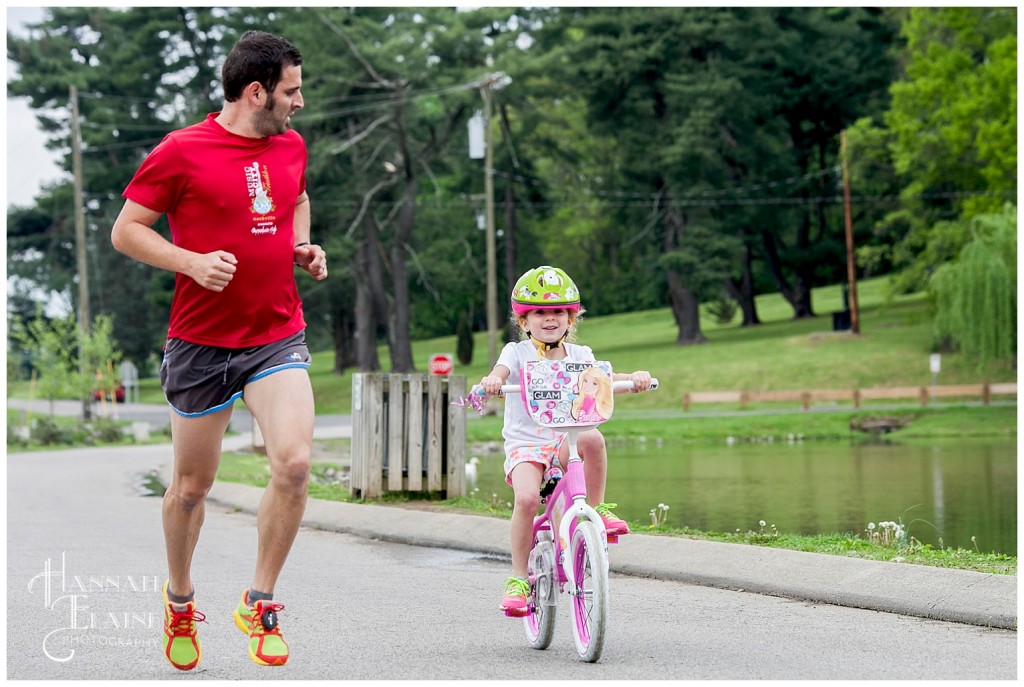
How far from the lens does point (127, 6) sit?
6494 centimetres

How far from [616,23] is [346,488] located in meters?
48.5

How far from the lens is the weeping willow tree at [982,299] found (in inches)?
1625

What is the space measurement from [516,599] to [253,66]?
2.63 metres

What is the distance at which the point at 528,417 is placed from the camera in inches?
270

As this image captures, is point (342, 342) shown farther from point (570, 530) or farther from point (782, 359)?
point (570, 530)

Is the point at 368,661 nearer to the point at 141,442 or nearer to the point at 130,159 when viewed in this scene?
the point at 141,442

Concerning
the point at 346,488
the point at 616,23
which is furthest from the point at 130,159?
the point at 346,488

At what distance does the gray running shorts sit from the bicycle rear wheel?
1561 mm

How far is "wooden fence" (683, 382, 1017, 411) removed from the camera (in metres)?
40.9

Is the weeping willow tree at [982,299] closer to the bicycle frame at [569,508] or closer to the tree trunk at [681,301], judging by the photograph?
the tree trunk at [681,301]

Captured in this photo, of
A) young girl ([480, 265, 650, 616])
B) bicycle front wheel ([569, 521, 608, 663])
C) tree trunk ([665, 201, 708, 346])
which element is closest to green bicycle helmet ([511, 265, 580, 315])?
young girl ([480, 265, 650, 616])

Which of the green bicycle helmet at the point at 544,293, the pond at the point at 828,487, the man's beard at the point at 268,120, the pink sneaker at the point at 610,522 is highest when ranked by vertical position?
the man's beard at the point at 268,120

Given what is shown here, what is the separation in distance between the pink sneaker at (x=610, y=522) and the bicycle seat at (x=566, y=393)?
475 mm

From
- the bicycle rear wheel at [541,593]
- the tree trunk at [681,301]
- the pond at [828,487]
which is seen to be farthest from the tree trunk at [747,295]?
the bicycle rear wheel at [541,593]
